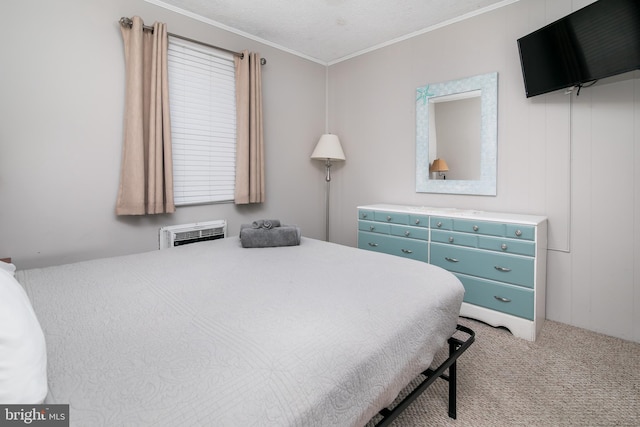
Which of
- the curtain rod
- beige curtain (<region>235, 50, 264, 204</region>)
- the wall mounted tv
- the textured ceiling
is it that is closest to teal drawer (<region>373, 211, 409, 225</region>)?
beige curtain (<region>235, 50, 264, 204</region>)

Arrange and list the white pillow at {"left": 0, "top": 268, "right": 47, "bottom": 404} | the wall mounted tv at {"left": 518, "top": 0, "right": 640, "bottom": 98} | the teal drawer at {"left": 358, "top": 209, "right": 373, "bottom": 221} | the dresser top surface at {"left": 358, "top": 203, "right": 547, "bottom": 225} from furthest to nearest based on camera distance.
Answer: the teal drawer at {"left": 358, "top": 209, "right": 373, "bottom": 221}
the dresser top surface at {"left": 358, "top": 203, "right": 547, "bottom": 225}
the wall mounted tv at {"left": 518, "top": 0, "right": 640, "bottom": 98}
the white pillow at {"left": 0, "top": 268, "right": 47, "bottom": 404}

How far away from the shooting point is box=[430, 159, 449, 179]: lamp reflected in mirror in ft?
10.2

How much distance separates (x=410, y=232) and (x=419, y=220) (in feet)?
0.47

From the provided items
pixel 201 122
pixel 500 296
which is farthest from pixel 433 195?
pixel 201 122

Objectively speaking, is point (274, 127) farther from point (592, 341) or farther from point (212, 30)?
point (592, 341)

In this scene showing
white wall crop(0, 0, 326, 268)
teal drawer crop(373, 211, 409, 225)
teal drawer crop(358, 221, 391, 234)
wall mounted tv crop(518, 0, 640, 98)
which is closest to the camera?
wall mounted tv crop(518, 0, 640, 98)

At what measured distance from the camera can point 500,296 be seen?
2.42 meters

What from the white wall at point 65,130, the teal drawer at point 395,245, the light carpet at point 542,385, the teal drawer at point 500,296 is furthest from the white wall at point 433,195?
the teal drawer at point 395,245

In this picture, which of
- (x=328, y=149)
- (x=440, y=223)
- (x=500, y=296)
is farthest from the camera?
(x=328, y=149)

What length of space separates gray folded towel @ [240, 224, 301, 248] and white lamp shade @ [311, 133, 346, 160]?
173 cm

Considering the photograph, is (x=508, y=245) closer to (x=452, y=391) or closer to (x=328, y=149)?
(x=452, y=391)

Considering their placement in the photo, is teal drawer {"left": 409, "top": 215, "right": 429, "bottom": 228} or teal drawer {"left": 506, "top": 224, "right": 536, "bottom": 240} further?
teal drawer {"left": 409, "top": 215, "right": 429, "bottom": 228}

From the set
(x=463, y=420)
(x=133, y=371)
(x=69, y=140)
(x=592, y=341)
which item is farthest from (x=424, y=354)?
(x=69, y=140)

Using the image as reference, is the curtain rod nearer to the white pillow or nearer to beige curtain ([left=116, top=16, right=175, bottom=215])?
beige curtain ([left=116, top=16, right=175, bottom=215])
